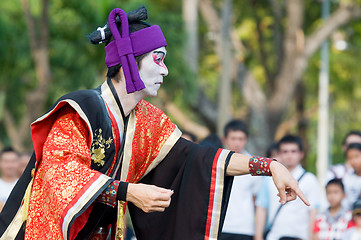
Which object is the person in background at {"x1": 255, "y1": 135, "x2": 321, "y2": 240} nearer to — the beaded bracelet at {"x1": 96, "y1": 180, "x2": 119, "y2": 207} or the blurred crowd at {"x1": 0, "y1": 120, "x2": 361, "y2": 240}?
the blurred crowd at {"x1": 0, "y1": 120, "x2": 361, "y2": 240}

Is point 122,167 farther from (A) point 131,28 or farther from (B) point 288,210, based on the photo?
(B) point 288,210

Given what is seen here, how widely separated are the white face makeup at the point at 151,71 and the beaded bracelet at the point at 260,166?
632 mm

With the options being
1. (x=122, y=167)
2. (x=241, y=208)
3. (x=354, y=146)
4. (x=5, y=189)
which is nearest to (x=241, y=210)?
(x=241, y=208)

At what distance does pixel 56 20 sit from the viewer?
14148 mm

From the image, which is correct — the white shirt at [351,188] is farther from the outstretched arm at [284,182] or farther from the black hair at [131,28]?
the black hair at [131,28]

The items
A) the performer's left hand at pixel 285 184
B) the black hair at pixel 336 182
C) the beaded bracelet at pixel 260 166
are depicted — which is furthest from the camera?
the black hair at pixel 336 182

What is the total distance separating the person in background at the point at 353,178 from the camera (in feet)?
23.0

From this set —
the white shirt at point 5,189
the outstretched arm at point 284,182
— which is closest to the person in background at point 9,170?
the white shirt at point 5,189

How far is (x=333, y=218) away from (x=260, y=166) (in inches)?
133

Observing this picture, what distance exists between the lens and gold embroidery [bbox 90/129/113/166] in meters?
3.64

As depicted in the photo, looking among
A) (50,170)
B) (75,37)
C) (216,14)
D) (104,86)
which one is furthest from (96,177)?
(216,14)

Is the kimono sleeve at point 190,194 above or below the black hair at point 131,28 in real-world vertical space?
below

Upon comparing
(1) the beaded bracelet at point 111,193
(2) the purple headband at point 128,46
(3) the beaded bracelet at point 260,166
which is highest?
(2) the purple headband at point 128,46

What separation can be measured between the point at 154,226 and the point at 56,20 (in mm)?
10764
